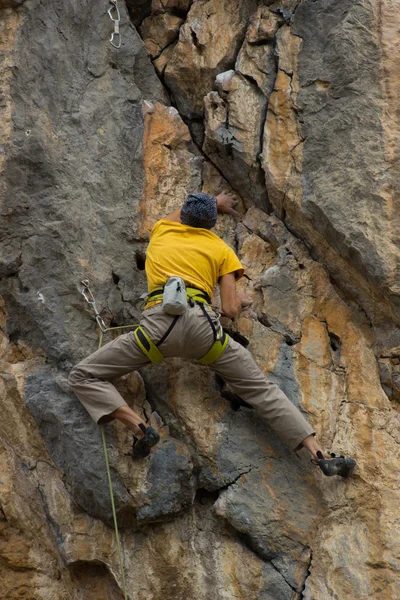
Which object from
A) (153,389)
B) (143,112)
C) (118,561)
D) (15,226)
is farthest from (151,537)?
(143,112)

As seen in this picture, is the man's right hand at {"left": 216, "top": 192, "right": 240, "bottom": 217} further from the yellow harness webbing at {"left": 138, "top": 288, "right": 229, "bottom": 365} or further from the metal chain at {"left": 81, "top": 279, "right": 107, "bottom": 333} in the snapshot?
the metal chain at {"left": 81, "top": 279, "right": 107, "bottom": 333}

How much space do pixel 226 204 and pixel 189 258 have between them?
1.20m

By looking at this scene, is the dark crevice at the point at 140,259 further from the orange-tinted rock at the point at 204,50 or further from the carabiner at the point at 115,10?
the carabiner at the point at 115,10

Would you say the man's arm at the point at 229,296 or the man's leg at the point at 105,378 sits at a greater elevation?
the man's arm at the point at 229,296

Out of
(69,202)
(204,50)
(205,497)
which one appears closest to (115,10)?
(204,50)

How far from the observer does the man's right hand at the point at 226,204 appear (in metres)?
6.92

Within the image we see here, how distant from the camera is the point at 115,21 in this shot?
7.55 meters

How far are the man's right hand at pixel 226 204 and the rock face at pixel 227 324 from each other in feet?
0.46

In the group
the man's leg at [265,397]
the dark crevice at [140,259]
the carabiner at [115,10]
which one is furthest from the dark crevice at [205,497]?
the carabiner at [115,10]

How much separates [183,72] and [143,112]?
0.66 meters

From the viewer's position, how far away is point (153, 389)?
6223 millimetres

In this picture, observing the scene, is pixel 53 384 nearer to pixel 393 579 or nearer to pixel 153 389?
pixel 153 389

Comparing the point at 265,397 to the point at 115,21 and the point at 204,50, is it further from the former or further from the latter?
the point at 115,21

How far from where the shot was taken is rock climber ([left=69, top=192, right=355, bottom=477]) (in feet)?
18.5
